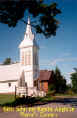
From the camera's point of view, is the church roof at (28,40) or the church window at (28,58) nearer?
the church window at (28,58)

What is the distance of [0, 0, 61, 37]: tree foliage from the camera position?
1248 cm

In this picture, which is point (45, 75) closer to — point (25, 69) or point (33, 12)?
point (25, 69)

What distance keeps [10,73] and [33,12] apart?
3275 cm

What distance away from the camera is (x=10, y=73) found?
145 ft

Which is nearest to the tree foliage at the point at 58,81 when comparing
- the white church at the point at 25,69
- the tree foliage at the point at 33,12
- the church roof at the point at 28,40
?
the white church at the point at 25,69

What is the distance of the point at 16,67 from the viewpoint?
1718 inches

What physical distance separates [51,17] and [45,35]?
1.82 metres

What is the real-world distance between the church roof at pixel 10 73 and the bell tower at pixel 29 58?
2229 millimetres

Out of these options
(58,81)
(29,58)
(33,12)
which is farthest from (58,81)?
(33,12)

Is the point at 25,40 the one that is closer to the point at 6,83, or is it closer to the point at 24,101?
the point at 6,83

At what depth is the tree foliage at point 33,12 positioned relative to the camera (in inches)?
491

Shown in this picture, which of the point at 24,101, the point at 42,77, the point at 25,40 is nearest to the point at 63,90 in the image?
the point at 42,77

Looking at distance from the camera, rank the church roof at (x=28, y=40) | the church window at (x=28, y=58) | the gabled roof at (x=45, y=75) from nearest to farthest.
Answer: the church window at (x=28, y=58)
the church roof at (x=28, y=40)
the gabled roof at (x=45, y=75)

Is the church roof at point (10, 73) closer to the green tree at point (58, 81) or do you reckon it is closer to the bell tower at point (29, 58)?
the bell tower at point (29, 58)
